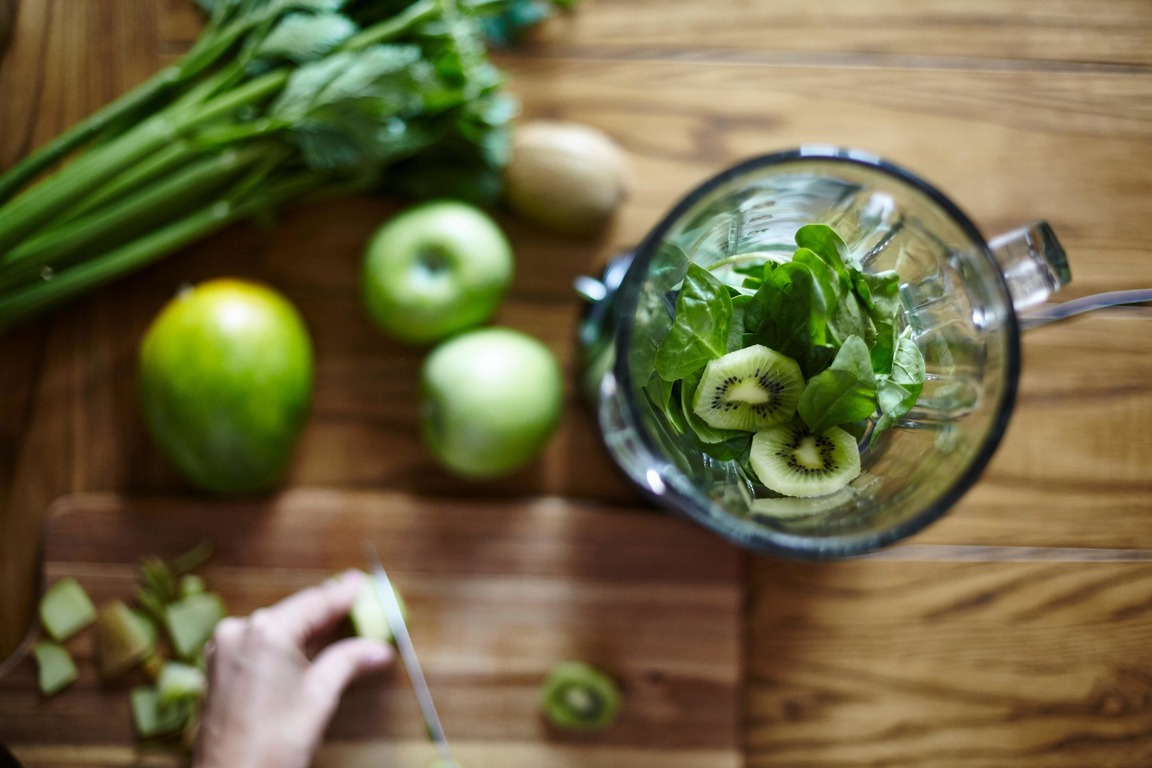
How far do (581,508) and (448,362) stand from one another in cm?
19

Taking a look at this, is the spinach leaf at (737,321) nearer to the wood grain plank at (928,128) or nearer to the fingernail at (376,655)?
the wood grain plank at (928,128)

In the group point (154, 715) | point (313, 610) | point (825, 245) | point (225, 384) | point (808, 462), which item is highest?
point (825, 245)

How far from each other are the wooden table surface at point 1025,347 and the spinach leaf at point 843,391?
0.37 metres

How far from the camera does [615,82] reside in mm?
837

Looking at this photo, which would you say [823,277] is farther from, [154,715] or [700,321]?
[154,715]

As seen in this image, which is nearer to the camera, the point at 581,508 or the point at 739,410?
the point at 739,410

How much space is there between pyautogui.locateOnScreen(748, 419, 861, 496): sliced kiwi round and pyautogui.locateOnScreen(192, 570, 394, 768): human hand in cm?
46

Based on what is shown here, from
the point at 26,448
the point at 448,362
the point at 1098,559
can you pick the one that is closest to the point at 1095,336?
the point at 1098,559

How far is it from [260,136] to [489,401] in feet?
1.09

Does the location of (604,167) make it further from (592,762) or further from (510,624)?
(592,762)

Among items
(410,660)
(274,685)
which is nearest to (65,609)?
(274,685)

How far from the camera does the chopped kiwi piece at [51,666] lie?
30.9 inches

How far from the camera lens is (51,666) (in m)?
0.79

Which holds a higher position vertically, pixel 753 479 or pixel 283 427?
pixel 753 479
